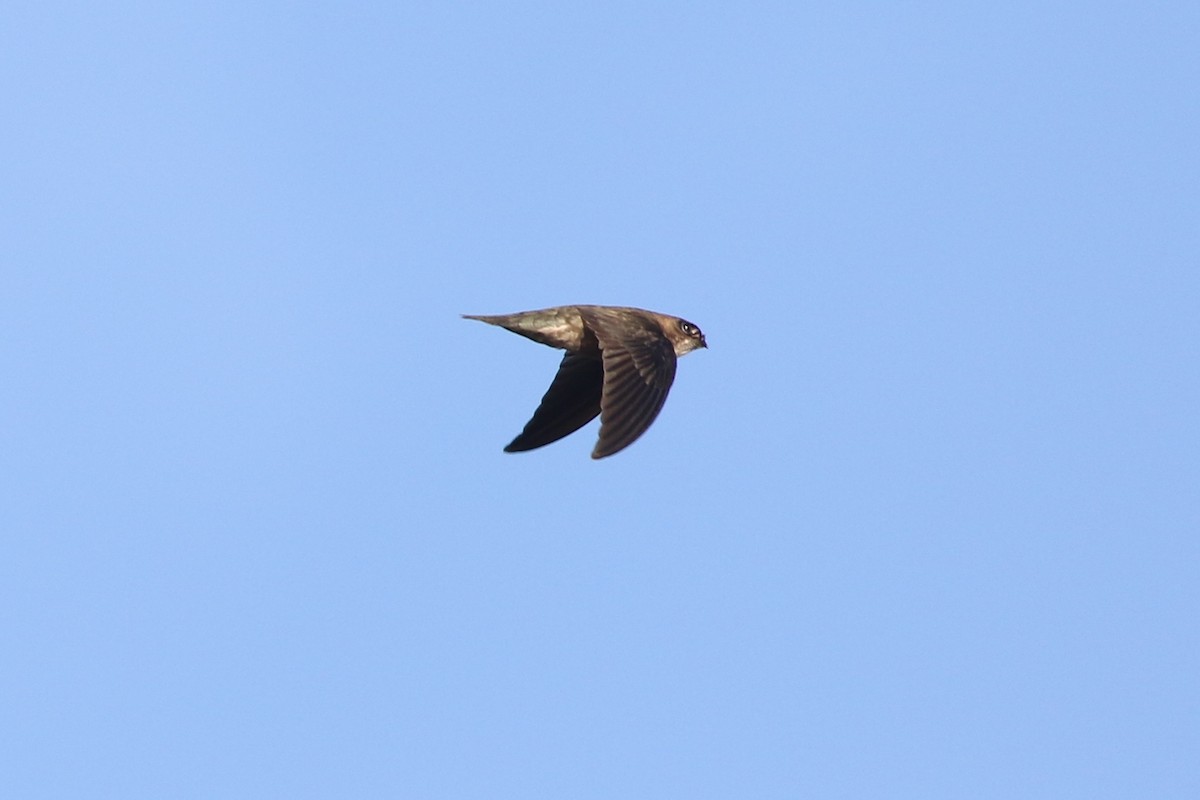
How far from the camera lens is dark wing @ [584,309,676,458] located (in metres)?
16.1

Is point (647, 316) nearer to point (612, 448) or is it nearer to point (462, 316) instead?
point (462, 316)

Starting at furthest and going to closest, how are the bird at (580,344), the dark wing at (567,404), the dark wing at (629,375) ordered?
the dark wing at (567,404) < the bird at (580,344) < the dark wing at (629,375)

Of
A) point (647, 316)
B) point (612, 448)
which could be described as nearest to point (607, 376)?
point (612, 448)

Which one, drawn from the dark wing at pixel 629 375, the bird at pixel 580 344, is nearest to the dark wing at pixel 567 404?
the bird at pixel 580 344

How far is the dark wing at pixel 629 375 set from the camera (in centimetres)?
1612

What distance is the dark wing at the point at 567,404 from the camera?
1900 cm

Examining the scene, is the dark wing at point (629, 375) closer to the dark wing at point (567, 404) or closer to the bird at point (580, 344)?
the bird at point (580, 344)

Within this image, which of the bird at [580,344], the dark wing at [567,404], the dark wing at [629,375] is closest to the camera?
the dark wing at [629,375]

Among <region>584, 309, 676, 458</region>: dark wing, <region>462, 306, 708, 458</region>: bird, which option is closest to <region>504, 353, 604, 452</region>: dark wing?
<region>462, 306, 708, 458</region>: bird

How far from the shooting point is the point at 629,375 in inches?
674

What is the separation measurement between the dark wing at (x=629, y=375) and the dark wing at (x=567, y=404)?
65 cm

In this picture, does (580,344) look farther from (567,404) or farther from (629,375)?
(629,375)

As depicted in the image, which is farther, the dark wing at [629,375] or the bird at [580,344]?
the bird at [580,344]

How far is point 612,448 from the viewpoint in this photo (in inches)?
621
